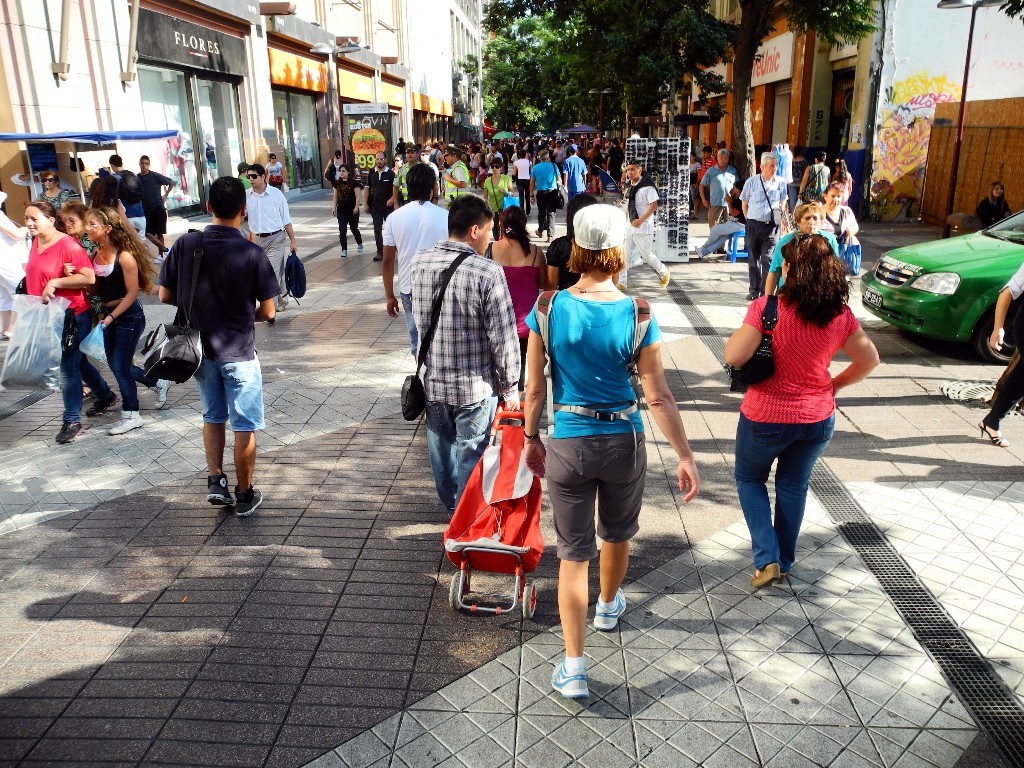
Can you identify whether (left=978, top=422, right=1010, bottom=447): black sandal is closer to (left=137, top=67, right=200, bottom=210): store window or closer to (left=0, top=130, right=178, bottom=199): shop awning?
(left=0, top=130, right=178, bottom=199): shop awning

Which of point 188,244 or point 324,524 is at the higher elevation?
point 188,244

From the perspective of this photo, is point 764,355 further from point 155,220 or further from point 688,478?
point 155,220

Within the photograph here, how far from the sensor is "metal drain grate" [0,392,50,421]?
688 cm

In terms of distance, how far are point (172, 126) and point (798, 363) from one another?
1857cm

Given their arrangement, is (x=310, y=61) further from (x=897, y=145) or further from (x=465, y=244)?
(x=465, y=244)

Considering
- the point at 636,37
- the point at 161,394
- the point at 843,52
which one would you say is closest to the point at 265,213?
the point at 161,394

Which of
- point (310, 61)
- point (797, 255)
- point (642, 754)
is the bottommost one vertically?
point (642, 754)

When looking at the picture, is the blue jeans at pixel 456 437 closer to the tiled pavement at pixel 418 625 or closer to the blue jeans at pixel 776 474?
the tiled pavement at pixel 418 625

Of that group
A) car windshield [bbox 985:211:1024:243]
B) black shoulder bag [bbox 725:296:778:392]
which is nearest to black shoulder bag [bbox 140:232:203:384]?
black shoulder bag [bbox 725:296:778:392]

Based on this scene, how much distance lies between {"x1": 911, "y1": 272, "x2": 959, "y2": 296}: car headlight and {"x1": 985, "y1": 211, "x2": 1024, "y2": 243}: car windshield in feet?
3.62

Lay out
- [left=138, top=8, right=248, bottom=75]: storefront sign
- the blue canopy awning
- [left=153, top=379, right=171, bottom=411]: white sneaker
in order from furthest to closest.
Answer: [left=138, top=8, right=248, bottom=75]: storefront sign
the blue canopy awning
[left=153, top=379, right=171, bottom=411]: white sneaker

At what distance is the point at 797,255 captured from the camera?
3568 millimetres

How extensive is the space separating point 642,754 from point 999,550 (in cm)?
257

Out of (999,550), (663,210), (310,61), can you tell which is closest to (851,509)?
(999,550)
